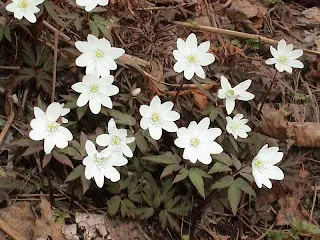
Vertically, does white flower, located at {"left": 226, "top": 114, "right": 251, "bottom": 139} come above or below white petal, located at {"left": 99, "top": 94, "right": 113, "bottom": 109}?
below

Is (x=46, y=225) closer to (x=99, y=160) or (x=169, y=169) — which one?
(x=99, y=160)

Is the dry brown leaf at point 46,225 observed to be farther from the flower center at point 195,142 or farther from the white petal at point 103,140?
the flower center at point 195,142

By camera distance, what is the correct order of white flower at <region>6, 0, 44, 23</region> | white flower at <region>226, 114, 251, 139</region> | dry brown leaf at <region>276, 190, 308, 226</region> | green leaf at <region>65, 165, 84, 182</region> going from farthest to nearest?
dry brown leaf at <region>276, 190, 308, 226</region> < white flower at <region>226, 114, 251, 139</region> < white flower at <region>6, 0, 44, 23</region> < green leaf at <region>65, 165, 84, 182</region>

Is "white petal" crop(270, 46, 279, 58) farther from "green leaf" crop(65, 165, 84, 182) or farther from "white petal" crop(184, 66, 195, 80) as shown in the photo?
"green leaf" crop(65, 165, 84, 182)

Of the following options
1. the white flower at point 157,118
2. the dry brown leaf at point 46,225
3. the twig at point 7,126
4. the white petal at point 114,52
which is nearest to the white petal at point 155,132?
the white flower at point 157,118

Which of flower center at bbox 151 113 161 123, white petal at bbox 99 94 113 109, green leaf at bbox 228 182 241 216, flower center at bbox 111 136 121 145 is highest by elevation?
white petal at bbox 99 94 113 109

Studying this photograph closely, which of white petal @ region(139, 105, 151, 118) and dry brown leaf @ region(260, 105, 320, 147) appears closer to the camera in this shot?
white petal @ region(139, 105, 151, 118)

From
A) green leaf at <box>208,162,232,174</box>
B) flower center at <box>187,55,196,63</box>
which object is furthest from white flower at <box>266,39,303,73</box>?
green leaf at <box>208,162,232,174</box>
